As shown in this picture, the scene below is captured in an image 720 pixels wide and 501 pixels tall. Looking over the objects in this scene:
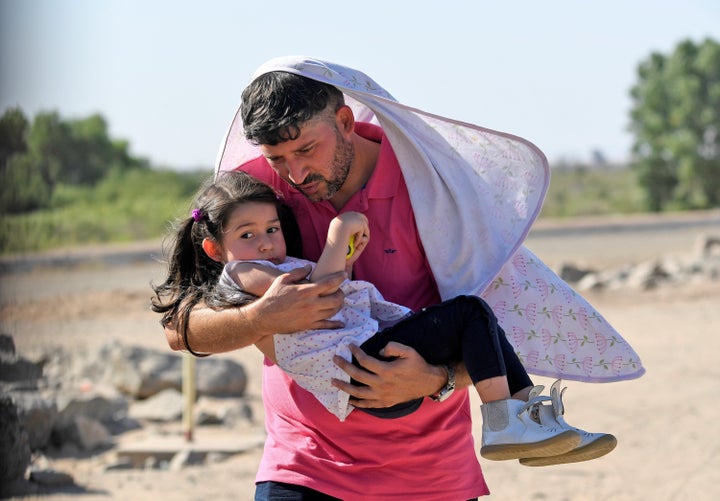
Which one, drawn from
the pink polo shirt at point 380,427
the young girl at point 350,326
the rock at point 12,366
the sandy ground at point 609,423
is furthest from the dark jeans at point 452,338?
the rock at point 12,366

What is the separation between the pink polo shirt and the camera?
3.20 meters

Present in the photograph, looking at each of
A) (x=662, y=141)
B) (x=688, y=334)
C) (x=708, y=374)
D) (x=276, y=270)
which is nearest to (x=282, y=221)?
(x=276, y=270)

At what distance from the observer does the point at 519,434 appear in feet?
9.89

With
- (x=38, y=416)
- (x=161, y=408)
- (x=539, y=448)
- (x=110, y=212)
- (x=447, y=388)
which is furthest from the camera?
(x=110, y=212)

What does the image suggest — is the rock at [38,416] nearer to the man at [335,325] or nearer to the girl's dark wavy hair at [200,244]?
the girl's dark wavy hair at [200,244]

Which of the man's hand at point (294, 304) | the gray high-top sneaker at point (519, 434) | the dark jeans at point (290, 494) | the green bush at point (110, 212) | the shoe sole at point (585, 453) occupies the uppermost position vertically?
the man's hand at point (294, 304)

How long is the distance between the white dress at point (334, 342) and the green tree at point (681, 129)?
35286 millimetres

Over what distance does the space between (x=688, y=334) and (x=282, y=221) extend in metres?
9.30

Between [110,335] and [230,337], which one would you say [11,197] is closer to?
[230,337]

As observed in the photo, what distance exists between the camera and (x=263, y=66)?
3.23m

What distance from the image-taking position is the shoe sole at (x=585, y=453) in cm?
303

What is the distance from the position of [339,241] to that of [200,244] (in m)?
0.55

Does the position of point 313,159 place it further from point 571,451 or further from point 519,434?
point 571,451

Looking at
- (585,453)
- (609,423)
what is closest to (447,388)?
(585,453)
